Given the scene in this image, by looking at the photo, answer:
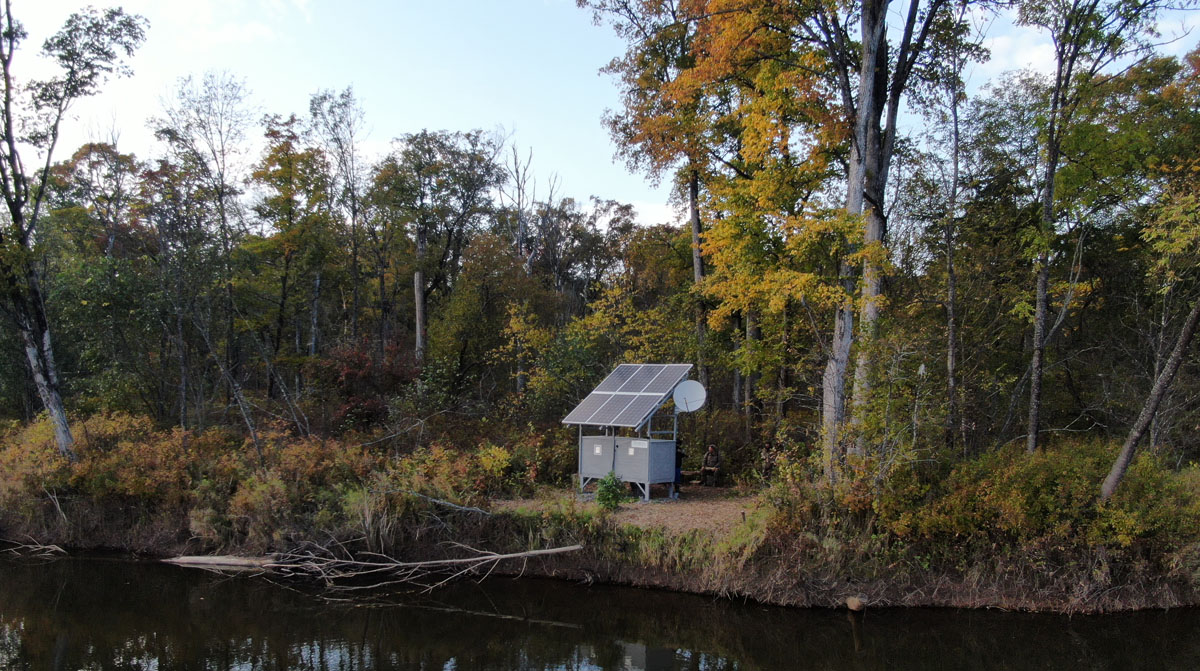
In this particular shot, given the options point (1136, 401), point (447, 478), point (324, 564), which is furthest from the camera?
point (1136, 401)

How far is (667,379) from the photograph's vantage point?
590 inches

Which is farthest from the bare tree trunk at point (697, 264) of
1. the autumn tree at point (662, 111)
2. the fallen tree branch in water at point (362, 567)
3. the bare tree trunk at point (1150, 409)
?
the bare tree trunk at point (1150, 409)

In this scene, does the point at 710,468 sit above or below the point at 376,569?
above

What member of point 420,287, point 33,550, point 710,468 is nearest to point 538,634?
point 710,468

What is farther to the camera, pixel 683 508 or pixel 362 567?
pixel 683 508

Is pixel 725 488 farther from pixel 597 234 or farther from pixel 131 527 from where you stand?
pixel 597 234

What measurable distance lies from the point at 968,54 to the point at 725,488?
423 inches

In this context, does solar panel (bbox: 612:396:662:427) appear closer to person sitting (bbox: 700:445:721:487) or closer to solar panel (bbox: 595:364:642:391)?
solar panel (bbox: 595:364:642:391)

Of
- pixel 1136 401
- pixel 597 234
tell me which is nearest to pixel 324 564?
pixel 1136 401

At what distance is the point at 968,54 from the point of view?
1520 cm

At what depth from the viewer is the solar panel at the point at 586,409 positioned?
14.2 m

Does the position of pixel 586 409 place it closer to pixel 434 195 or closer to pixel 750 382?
pixel 750 382

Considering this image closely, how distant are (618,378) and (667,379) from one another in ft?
4.58

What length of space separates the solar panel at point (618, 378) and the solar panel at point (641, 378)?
0.15 m
